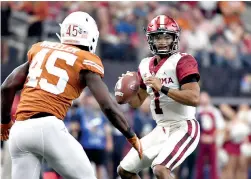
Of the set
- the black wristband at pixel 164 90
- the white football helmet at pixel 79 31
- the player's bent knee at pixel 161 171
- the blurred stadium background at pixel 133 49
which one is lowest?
the blurred stadium background at pixel 133 49

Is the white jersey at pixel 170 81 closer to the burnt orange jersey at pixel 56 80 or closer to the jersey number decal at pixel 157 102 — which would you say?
the jersey number decal at pixel 157 102

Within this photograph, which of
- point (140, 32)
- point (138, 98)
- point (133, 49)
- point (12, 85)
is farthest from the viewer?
point (140, 32)

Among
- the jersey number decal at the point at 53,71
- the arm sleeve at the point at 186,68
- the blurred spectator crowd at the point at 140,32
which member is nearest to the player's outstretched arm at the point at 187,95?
the arm sleeve at the point at 186,68

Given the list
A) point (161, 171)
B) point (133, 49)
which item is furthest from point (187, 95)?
point (133, 49)

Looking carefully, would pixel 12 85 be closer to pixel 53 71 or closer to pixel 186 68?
pixel 53 71

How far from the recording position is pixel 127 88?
257 inches

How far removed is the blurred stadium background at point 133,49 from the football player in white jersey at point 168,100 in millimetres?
3731

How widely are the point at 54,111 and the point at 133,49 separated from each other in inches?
282

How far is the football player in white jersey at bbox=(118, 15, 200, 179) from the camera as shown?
635 centimetres

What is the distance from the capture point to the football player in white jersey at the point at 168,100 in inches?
250

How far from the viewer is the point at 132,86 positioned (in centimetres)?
653

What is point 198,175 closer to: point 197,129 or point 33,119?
point 197,129

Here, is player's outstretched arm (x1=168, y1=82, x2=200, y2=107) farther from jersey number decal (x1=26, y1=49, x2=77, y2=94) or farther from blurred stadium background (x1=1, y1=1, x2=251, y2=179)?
blurred stadium background (x1=1, y1=1, x2=251, y2=179)

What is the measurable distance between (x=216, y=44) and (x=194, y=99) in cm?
820
